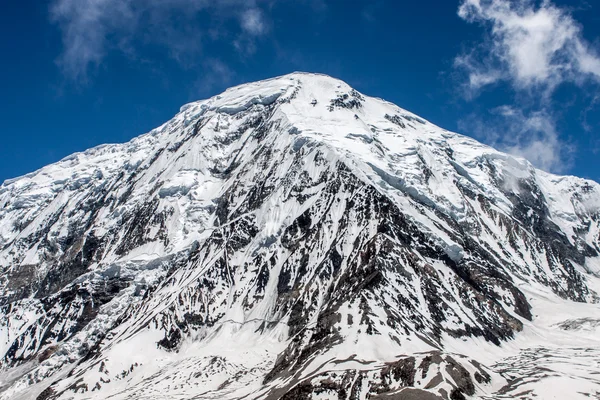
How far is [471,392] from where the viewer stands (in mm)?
127500

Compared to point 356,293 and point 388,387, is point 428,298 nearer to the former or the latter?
point 356,293

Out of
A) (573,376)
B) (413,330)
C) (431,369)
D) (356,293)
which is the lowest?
(573,376)

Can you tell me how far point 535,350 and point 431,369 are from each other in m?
80.6

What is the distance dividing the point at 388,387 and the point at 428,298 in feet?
243

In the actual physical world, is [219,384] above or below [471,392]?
above

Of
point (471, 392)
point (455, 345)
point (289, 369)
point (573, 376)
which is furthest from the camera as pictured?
point (455, 345)

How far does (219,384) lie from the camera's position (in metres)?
182

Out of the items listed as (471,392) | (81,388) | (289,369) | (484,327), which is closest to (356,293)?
(289,369)

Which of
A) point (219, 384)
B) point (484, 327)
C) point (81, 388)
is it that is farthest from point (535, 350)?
point (81, 388)

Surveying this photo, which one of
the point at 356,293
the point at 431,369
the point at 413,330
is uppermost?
the point at 356,293

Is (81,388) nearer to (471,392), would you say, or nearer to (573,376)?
(471,392)

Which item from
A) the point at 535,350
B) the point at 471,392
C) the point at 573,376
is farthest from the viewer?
the point at 535,350

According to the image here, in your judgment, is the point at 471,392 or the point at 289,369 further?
the point at 289,369

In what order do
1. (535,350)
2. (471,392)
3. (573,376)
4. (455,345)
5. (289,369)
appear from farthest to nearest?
(535,350)
(455,345)
(289,369)
(573,376)
(471,392)
